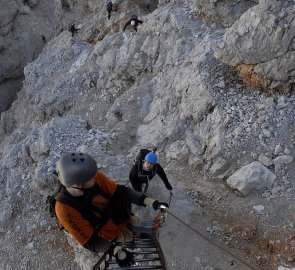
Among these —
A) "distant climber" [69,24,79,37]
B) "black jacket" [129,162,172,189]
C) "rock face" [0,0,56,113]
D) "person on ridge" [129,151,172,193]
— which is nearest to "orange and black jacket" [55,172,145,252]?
"person on ridge" [129,151,172,193]

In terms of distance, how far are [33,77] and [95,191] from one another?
20.7m

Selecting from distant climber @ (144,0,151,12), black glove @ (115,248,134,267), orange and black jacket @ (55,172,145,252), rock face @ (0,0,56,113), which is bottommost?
rock face @ (0,0,56,113)

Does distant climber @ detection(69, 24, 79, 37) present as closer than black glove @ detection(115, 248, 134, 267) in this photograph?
No

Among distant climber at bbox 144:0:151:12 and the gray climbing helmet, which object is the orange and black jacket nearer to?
the gray climbing helmet

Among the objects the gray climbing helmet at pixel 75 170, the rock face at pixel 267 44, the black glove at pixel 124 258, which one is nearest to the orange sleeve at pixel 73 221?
the gray climbing helmet at pixel 75 170

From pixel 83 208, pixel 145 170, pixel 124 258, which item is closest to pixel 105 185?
pixel 83 208

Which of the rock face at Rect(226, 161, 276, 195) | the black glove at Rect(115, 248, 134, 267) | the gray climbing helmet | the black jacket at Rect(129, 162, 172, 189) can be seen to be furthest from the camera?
the rock face at Rect(226, 161, 276, 195)

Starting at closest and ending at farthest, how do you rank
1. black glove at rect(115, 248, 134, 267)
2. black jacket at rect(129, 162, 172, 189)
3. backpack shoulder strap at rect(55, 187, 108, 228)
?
backpack shoulder strap at rect(55, 187, 108, 228) → black glove at rect(115, 248, 134, 267) → black jacket at rect(129, 162, 172, 189)

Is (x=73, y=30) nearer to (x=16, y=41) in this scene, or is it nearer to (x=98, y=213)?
(x=16, y=41)

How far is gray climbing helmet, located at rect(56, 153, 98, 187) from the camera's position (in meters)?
5.27

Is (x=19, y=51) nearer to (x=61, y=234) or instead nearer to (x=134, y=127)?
(x=134, y=127)

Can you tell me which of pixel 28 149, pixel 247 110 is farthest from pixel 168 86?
pixel 28 149

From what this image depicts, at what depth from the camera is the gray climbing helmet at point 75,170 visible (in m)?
5.27

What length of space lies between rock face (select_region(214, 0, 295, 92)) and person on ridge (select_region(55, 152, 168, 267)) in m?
7.39
